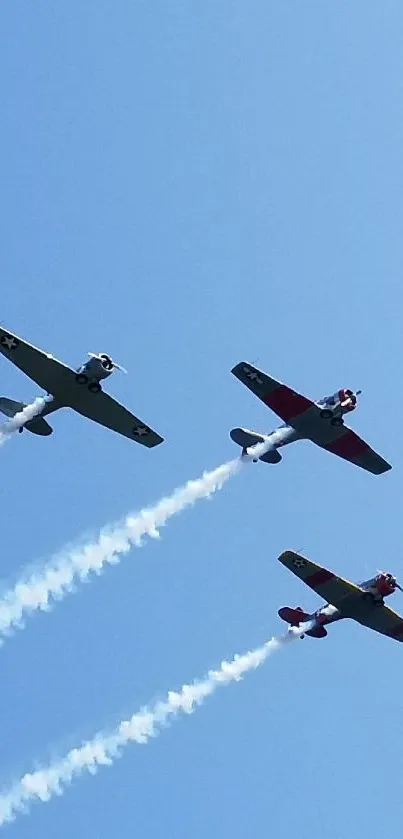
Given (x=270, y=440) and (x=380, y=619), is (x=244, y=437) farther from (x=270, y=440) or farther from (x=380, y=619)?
(x=380, y=619)

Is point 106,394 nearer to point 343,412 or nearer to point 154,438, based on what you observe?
point 154,438

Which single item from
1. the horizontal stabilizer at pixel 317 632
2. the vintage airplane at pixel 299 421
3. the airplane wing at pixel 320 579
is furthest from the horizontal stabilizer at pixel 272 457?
the horizontal stabilizer at pixel 317 632

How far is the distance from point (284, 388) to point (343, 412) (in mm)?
2532

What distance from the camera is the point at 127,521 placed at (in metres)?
78.2

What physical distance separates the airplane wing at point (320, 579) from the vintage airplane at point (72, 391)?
25.7 feet

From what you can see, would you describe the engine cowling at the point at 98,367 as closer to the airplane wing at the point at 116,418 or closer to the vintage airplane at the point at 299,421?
the airplane wing at the point at 116,418

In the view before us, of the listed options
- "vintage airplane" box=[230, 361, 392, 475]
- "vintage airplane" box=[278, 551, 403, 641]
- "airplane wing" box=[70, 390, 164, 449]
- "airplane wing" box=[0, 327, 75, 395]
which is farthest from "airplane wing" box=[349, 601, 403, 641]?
"airplane wing" box=[0, 327, 75, 395]

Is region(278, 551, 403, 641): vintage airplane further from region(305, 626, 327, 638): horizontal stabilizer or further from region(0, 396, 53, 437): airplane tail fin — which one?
region(0, 396, 53, 437): airplane tail fin

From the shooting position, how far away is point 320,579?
8012 cm

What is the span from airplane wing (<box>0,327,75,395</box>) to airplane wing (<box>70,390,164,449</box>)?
153cm

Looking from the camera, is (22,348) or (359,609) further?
(359,609)

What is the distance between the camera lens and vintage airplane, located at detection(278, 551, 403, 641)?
3155 inches

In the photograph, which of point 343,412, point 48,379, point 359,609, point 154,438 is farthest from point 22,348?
point 359,609

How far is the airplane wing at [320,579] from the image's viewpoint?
8012 cm
